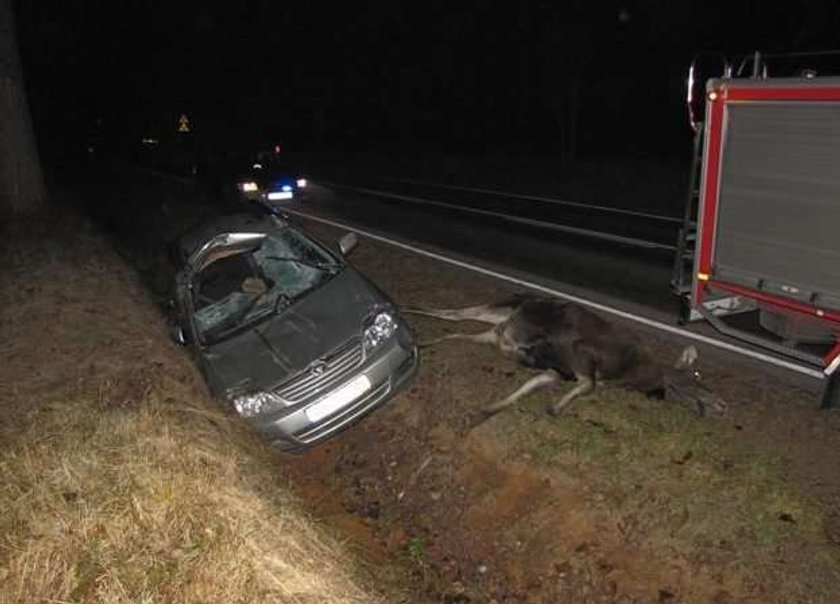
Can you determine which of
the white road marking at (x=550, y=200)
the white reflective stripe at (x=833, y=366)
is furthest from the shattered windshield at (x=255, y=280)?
the white road marking at (x=550, y=200)

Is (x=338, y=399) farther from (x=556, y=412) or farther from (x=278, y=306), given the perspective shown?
(x=556, y=412)

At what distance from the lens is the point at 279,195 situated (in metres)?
19.9

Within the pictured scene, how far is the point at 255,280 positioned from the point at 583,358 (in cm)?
340

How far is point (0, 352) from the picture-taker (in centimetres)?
727

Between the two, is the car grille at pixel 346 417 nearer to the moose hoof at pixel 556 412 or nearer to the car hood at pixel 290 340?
the car hood at pixel 290 340

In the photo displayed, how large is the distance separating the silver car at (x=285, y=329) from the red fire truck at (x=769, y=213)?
3265mm

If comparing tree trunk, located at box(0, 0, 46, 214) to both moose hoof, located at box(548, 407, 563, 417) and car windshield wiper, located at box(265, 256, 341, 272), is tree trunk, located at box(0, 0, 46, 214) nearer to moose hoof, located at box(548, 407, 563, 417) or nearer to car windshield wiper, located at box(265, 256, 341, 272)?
car windshield wiper, located at box(265, 256, 341, 272)

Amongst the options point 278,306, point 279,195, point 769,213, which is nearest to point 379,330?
point 278,306

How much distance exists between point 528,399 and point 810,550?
255cm

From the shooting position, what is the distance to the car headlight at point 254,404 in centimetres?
585

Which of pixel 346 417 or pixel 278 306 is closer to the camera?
pixel 346 417

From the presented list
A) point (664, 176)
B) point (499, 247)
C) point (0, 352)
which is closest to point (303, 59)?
point (664, 176)

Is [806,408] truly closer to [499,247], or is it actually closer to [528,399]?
[528,399]

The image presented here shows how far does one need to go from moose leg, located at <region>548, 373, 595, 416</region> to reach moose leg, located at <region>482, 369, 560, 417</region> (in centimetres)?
22
